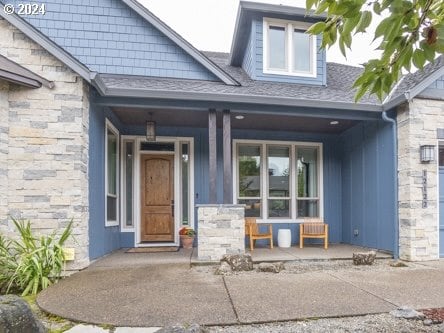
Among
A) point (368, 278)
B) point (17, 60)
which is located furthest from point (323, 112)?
point (17, 60)

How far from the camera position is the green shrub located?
3787 mm

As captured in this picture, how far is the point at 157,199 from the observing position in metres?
6.78

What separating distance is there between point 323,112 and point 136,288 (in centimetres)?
422

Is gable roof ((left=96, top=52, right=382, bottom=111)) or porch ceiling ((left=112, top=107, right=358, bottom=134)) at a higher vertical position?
gable roof ((left=96, top=52, right=382, bottom=111))

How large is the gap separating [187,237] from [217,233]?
1528 mm

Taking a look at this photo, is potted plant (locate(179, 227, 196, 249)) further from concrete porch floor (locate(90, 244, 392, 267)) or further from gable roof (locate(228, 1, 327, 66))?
gable roof (locate(228, 1, 327, 66))

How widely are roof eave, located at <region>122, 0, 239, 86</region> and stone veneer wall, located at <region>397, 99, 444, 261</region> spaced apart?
3258mm

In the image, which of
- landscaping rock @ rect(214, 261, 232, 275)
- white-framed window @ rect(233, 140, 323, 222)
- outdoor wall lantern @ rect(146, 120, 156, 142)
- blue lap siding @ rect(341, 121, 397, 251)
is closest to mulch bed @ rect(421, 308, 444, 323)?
landscaping rock @ rect(214, 261, 232, 275)

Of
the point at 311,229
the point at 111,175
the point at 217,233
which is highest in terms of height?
the point at 111,175

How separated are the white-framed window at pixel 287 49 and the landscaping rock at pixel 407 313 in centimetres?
524

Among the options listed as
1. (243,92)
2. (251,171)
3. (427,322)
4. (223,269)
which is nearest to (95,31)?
(243,92)

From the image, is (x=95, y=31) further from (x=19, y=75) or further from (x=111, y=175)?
(x=111, y=175)

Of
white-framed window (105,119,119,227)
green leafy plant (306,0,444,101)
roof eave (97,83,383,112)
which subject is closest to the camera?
green leafy plant (306,0,444,101)

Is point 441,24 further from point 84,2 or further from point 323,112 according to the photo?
point 84,2
